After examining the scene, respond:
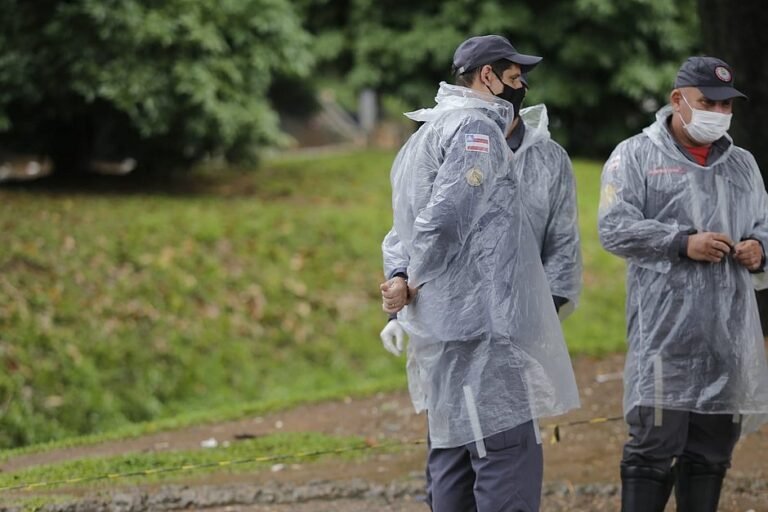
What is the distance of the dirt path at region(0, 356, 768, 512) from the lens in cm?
567

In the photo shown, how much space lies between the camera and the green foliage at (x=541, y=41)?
48.2 feet

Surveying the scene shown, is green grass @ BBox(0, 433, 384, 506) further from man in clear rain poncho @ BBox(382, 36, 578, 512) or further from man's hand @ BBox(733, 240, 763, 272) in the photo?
man's hand @ BBox(733, 240, 763, 272)

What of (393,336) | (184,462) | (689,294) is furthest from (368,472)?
(689,294)

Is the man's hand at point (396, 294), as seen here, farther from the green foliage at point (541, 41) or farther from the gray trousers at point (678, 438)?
the green foliage at point (541, 41)

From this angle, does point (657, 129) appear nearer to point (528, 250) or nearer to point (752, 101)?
point (528, 250)

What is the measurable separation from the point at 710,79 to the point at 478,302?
1.41 meters

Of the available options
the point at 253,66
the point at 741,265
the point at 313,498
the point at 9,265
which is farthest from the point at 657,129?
the point at 253,66

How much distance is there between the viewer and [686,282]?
15.3 feet

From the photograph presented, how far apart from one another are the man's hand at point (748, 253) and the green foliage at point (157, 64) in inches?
284

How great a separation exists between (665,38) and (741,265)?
1077cm

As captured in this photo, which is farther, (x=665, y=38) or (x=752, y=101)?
A: (x=665, y=38)

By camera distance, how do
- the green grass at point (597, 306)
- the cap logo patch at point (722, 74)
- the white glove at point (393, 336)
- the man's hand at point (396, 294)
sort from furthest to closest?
the green grass at point (597, 306), the cap logo patch at point (722, 74), the white glove at point (393, 336), the man's hand at point (396, 294)

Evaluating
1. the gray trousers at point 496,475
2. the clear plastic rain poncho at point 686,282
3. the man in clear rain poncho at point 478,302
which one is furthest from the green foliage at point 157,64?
the gray trousers at point 496,475

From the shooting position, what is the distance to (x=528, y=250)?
168 inches
